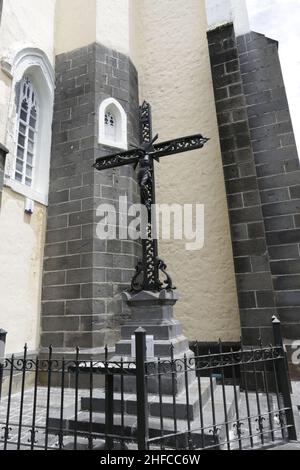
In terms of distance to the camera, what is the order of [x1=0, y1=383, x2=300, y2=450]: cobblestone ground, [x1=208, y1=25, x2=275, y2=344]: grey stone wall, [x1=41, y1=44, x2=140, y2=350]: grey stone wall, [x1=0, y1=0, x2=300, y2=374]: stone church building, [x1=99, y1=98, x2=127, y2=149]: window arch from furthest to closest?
[x1=99, y1=98, x2=127, y2=149]: window arch
[x1=41, y1=44, x2=140, y2=350]: grey stone wall
[x1=0, y1=0, x2=300, y2=374]: stone church building
[x1=208, y1=25, x2=275, y2=344]: grey stone wall
[x1=0, y1=383, x2=300, y2=450]: cobblestone ground

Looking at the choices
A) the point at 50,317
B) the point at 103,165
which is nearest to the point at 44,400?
the point at 50,317

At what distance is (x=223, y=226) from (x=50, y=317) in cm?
425

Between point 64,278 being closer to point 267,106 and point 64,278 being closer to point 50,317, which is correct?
point 50,317

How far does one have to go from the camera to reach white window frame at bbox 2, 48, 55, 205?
669cm

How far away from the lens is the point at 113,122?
813cm

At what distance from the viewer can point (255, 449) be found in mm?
3262

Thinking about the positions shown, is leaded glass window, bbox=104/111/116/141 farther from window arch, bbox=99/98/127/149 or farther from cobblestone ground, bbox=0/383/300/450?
cobblestone ground, bbox=0/383/300/450

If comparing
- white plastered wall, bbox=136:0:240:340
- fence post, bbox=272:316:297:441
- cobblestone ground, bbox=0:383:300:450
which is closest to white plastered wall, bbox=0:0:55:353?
cobblestone ground, bbox=0:383:300:450

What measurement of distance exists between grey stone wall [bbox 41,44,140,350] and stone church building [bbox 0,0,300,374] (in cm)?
3

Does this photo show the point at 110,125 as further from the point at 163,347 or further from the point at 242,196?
the point at 163,347

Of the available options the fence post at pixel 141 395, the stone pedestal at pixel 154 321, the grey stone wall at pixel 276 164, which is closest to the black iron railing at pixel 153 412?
the fence post at pixel 141 395

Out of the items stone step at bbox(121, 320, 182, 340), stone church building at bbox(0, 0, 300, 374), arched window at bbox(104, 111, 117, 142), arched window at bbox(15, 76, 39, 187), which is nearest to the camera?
stone step at bbox(121, 320, 182, 340)

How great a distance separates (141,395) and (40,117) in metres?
7.12

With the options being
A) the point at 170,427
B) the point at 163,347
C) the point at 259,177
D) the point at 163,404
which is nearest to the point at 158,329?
the point at 163,347
